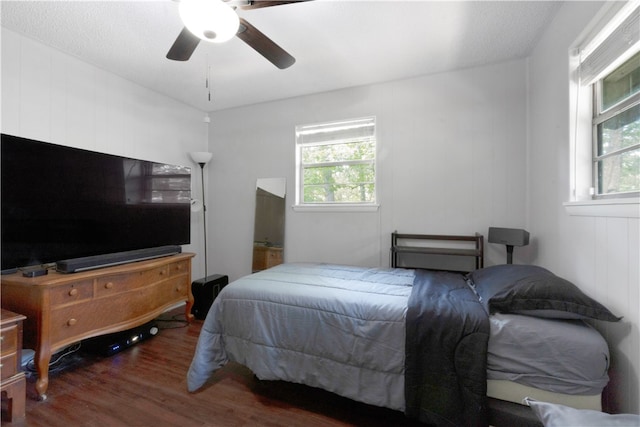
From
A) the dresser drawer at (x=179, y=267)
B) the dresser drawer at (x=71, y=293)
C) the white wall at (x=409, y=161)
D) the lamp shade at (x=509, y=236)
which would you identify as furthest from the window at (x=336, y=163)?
the dresser drawer at (x=71, y=293)

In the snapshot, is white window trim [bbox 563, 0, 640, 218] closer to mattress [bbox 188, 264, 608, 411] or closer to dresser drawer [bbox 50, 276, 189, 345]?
mattress [bbox 188, 264, 608, 411]

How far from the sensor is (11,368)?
4.78 feet

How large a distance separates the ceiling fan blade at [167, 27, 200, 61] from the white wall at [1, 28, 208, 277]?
52.1 inches

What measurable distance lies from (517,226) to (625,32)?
1512mm

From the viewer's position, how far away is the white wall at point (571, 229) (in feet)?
3.70

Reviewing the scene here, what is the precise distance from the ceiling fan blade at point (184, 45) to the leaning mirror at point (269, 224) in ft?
5.54

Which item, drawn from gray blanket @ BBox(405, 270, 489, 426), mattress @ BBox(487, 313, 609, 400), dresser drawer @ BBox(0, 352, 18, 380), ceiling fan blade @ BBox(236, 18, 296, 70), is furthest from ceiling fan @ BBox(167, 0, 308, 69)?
dresser drawer @ BBox(0, 352, 18, 380)

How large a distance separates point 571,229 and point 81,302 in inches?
131

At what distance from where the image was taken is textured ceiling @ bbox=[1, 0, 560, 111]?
5.64ft

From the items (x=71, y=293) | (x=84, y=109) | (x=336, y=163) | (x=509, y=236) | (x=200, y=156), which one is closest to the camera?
(x=71, y=293)

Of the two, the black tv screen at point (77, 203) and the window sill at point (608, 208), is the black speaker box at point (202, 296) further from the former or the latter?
the window sill at point (608, 208)

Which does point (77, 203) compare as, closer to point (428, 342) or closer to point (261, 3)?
point (261, 3)

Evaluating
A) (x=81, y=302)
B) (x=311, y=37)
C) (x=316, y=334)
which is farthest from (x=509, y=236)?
(x=81, y=302)

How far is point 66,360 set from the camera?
2061 millimetres
